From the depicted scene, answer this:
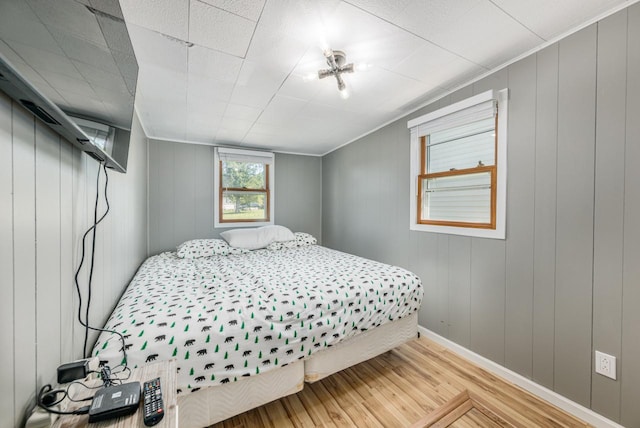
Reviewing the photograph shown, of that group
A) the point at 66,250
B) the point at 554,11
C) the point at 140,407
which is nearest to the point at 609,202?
the point at 554,11

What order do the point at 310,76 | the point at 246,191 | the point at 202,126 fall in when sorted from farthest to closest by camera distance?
the point at 246,191, the point at 202,126, the point at 310,76

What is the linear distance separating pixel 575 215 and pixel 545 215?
0.49 ft

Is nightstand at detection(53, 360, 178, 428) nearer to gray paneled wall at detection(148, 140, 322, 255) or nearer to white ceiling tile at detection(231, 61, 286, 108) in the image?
white ceiling tile at detection(231, 61, 286, 108)

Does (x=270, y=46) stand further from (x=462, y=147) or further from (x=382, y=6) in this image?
(x=462, y=147)

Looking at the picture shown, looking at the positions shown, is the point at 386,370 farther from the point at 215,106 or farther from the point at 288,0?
the point at 215,106

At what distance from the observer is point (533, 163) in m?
1.70

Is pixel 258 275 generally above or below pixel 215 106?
below

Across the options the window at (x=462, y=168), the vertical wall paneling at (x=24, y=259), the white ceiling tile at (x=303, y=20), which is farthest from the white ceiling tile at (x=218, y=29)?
the window at (x=462, y=168)

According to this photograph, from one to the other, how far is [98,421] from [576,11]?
277 cm

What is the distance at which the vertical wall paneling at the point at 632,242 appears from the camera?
4.22ft

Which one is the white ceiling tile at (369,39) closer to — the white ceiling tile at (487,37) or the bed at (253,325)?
the white ceiling tile at (487,37)

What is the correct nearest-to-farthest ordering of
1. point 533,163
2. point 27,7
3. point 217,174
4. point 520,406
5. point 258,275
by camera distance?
point 27,7
point 520,406
point 533,163
point 258,275
point 217,174

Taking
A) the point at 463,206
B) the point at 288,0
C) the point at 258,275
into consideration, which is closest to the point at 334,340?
the point at 258,275

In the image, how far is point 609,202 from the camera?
138cm
